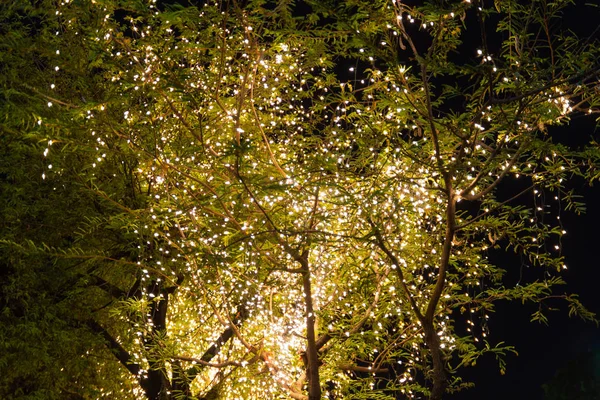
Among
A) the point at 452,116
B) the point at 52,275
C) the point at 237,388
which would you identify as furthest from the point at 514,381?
the point at 452,116

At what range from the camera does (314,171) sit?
471 cm

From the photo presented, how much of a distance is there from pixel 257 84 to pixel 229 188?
4.71ft

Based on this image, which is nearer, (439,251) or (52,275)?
(439,251)

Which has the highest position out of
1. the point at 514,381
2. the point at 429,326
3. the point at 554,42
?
the point at 514,381

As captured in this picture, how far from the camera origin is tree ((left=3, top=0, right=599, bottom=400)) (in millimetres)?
4773

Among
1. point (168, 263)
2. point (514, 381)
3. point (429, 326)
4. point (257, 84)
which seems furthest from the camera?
point (514, 381)

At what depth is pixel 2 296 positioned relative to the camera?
811cm

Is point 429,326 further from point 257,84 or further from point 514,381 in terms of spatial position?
point 514,381

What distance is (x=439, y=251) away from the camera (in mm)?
6867

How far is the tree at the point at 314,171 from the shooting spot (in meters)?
4.77

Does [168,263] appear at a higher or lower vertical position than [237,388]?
higher

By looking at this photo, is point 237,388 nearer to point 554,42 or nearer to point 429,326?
point 429,326

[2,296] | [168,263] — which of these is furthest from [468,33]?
[2,296]

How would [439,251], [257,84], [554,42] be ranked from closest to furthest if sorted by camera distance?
[554,42] → [257,84] → [439,251]
